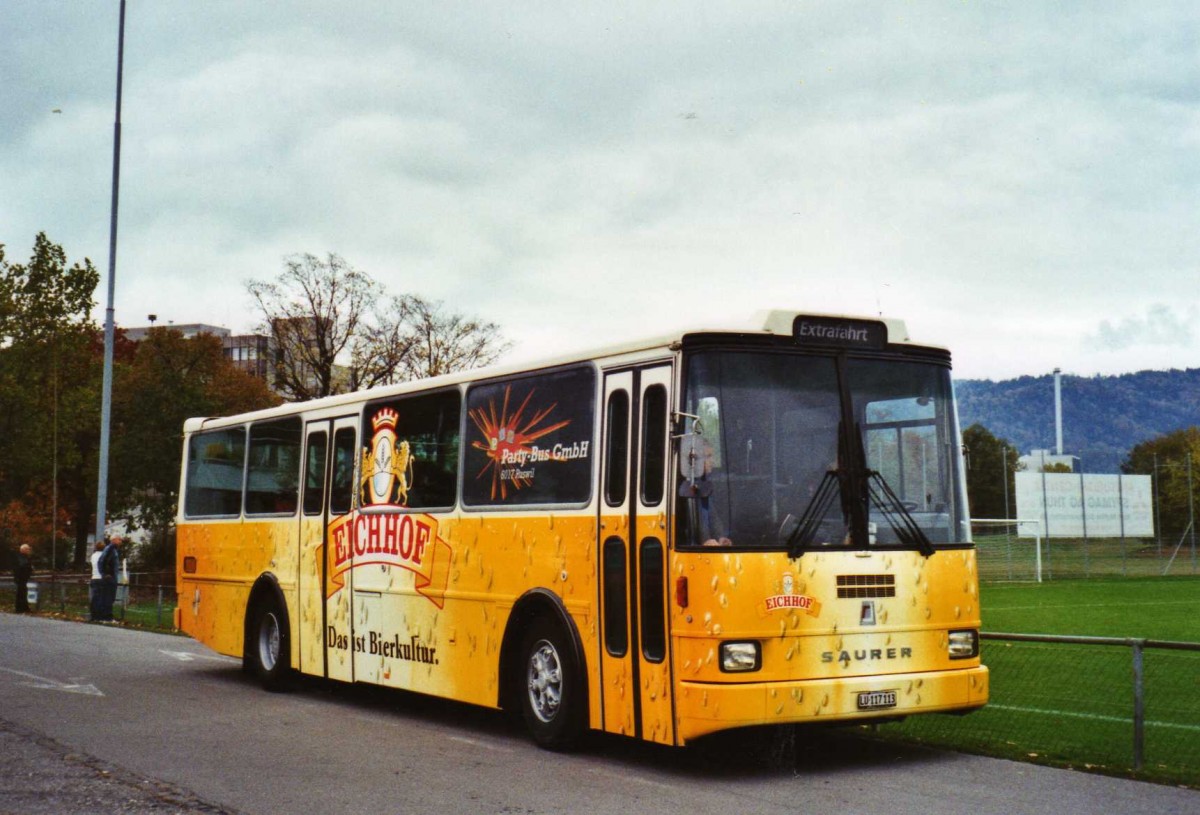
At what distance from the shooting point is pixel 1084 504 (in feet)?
169

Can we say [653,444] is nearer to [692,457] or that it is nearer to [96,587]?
[692,457]

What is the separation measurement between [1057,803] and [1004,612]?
82.0ft

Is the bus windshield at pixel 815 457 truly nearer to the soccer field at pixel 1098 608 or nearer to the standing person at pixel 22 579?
the soccer field at pixel 1098 608

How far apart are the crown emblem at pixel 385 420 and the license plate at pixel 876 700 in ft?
19.4

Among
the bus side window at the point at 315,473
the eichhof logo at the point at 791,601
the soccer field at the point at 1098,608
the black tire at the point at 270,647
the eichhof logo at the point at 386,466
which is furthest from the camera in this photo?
the soccer field at the point at 1098,608

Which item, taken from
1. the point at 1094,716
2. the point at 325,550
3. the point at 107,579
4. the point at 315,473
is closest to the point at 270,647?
the point at 325,550

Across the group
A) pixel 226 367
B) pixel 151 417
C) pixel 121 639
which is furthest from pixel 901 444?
pixel 226 367

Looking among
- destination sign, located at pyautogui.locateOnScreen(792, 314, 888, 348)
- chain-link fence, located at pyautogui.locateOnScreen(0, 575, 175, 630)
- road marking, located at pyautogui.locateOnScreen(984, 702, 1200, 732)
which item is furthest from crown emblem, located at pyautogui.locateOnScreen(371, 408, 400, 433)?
chain-link fence, located at pyautogui.locateOnScreen(0, 575, 175, 630)

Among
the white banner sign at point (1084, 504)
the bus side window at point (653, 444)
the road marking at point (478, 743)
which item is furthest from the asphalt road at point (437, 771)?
the white banner sign at point (1084, 504)

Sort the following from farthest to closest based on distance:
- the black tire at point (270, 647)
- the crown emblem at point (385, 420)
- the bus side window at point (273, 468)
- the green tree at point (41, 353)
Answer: the green tree at point (41, 353) < the bus side window at point (273, 468) < the black tire at point (270, 647) < the crown emblem at point (385, 420)

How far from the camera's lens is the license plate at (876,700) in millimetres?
9469

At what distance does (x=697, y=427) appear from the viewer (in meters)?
9.38

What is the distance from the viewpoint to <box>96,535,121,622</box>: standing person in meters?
30.6

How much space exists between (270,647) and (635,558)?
746 cm
